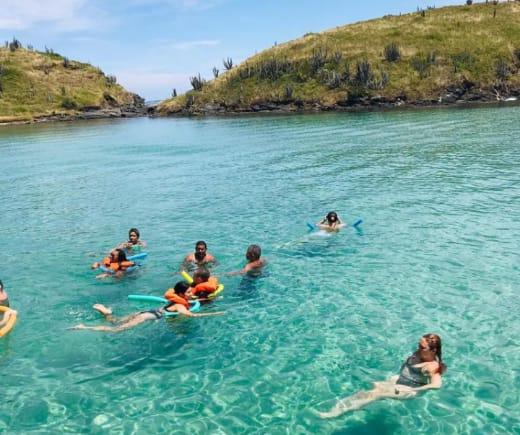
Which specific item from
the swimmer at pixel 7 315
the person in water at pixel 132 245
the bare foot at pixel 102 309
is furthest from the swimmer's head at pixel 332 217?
the swimmer at pixel 7 315

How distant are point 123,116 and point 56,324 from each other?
4867 inches

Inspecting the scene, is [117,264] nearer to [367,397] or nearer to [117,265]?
[117,265]

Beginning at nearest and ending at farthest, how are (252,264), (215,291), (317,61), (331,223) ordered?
1. (215,291)
2. (252,264)
3. (331,223)
4. (317,61)

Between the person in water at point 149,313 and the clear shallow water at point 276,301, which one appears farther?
the person in water at point 149,313

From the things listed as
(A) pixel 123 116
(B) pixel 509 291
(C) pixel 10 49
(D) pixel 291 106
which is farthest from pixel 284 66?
(B) pixel 509 291

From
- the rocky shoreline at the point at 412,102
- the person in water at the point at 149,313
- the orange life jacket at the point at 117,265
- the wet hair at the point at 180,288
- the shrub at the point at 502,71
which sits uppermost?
the shrub at the point at 502,71

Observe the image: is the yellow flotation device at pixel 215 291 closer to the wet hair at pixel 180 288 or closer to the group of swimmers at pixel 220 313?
the group of swimmers at pixel 220 313

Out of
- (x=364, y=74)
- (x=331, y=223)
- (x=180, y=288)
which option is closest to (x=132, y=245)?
(x=180, y=288)

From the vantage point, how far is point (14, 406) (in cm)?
1095

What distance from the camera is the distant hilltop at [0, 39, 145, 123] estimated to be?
124625 mm

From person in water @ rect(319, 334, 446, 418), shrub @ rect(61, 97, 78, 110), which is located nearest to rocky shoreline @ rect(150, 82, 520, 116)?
shrub @ rect(61, 97, 78, 110)

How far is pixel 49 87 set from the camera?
136m

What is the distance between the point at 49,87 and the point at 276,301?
139161mm

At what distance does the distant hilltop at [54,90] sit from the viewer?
12462cm
